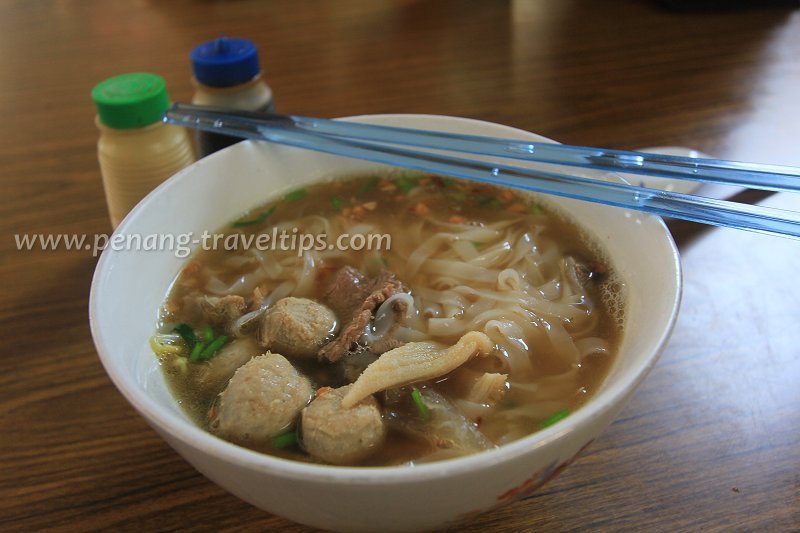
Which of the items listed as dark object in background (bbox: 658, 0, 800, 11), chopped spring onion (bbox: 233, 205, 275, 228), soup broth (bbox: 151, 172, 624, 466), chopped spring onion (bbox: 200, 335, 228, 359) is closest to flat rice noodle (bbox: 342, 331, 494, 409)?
soup broth (bbox: 151, 172, 624, 466)

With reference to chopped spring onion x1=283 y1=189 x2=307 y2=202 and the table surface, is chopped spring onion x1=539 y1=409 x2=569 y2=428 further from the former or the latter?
chopped spring onion x1=283 y1=189 x2=307 y2=202

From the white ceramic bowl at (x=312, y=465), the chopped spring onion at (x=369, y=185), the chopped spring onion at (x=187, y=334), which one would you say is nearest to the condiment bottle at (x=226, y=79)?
the white ceramic bowl at (x=312, y=465)

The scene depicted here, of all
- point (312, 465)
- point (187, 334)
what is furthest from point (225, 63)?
point (312, 465)

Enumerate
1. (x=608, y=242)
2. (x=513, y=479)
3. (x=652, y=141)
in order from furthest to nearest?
(x=652, y=141) < (x=608, y=242) < (x=513, y=479)

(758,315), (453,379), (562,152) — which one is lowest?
(758,315)

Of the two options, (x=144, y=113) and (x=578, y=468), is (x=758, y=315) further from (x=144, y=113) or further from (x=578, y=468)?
(x=144, y=113)

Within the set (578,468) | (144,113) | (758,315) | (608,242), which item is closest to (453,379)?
(578,468)
